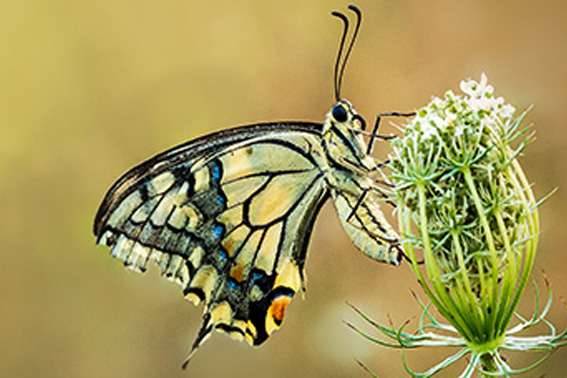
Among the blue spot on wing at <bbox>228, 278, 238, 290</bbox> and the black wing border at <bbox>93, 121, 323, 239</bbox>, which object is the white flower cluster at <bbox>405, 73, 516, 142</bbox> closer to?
the black wing border at <bbox>93, 121, 323, 239</bbox>

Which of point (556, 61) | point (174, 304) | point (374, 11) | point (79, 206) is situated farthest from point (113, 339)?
point (556, 61)

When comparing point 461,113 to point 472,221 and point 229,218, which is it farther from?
point 229,218

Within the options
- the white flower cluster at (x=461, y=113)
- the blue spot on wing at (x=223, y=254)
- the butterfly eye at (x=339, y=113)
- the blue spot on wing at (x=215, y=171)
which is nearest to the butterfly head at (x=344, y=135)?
the butterfly eye at (x=339, y=113)

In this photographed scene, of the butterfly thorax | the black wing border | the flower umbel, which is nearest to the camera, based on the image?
the flower umbel

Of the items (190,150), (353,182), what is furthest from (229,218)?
(353,182)

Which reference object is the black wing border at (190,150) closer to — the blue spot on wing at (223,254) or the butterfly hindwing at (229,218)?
the butterfly hindwing at (229,218)

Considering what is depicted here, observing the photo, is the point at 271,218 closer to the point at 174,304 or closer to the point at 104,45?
the point at 174,304

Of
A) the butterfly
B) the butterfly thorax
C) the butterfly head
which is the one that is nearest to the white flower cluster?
the butterfly thorax
